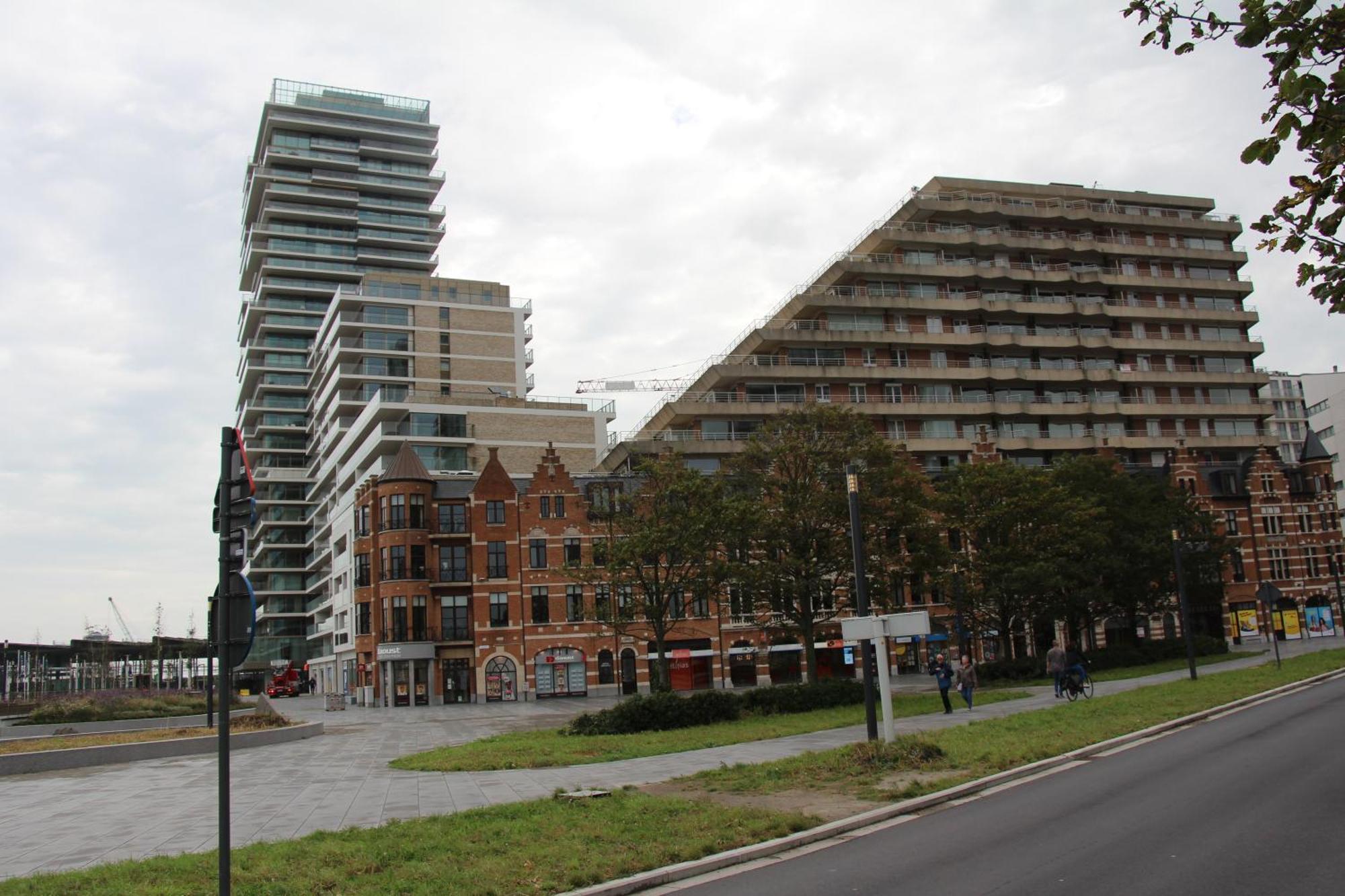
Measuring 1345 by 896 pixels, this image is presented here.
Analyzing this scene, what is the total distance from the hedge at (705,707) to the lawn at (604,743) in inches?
17.1

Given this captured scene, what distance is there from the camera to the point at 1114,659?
172 feet

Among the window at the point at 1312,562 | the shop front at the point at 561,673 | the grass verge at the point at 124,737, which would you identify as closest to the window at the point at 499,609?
the shop front at the point at 561,673

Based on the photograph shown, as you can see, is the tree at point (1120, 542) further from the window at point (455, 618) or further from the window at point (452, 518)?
the window at point (455, 618)

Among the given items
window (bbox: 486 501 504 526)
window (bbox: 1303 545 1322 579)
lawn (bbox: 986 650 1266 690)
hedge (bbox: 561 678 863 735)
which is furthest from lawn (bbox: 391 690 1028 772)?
window (bbox: 1303 545 1322 579)

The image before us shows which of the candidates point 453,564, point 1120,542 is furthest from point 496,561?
point 1120,542

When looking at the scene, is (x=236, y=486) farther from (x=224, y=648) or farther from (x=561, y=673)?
(x=561, y=673)

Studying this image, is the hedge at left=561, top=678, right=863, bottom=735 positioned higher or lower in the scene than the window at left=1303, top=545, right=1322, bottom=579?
lower

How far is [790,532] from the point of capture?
4031 centimetres

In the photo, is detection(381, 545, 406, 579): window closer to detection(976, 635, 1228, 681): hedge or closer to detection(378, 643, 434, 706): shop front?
detection(378, 643, 434, 706): shop front

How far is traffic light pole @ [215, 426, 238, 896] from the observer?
29.9ft

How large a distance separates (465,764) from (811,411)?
81.5ft

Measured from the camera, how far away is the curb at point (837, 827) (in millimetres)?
10586

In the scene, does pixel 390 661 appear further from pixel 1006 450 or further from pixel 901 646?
pixel 1006 450

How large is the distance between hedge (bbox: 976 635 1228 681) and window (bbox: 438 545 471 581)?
1282 inches
